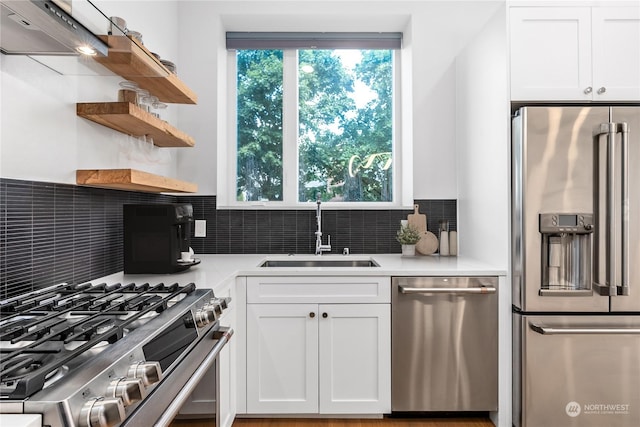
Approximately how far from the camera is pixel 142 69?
1628 millimetres

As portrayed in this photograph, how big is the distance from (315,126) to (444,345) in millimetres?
1724

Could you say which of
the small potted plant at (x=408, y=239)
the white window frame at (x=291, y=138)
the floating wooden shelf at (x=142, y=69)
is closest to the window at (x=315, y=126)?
the white window frame at (x=291, y=138)

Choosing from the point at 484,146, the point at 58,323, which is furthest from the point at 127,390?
the point at 484,146

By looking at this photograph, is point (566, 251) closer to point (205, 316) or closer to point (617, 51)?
point (617, 51)

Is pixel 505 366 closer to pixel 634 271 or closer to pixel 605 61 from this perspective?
pixel 634 271

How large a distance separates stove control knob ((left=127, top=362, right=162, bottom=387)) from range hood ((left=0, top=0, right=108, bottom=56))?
80 cm

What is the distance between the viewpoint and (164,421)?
979mm

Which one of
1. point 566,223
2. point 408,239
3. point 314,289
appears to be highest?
point 566,223

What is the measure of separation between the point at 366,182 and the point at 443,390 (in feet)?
4.80

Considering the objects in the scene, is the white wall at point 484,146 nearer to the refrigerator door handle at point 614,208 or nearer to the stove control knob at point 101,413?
the refrigerator door handle at point 614,208

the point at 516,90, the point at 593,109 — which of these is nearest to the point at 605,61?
the point at 593,109

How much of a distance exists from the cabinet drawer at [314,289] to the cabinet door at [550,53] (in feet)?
4.00

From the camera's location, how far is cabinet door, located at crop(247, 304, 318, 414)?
2.19m

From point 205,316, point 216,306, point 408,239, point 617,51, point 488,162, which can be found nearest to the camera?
point 205,316
